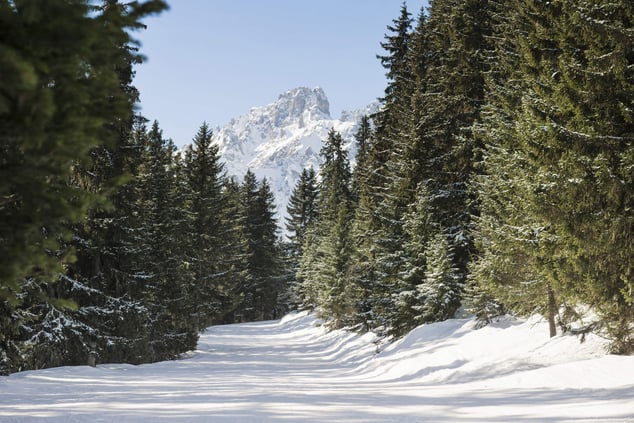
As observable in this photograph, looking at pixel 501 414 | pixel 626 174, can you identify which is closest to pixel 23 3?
pixel 501 414

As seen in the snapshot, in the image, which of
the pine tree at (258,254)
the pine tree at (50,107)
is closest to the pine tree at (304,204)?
the pine tree at (258,254)

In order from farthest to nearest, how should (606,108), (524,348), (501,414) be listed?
(524,348) < (606,108) < (501,414)

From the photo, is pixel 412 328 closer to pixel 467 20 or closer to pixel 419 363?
pixel 419 363

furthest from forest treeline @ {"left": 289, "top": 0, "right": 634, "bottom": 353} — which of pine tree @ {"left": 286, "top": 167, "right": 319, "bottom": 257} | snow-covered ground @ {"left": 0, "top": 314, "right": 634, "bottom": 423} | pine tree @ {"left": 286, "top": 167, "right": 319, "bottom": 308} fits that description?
pine tree @ {"left": 286, "top": 167, "right": 319, "bottom": 257}

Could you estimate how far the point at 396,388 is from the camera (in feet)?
40.0

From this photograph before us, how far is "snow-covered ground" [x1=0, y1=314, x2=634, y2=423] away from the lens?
832 cm

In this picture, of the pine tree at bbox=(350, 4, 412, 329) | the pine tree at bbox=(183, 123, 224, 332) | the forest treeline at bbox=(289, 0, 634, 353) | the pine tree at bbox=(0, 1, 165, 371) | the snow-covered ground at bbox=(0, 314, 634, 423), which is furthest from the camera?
the pine tree at bbox=(183, 123, 224, 332)

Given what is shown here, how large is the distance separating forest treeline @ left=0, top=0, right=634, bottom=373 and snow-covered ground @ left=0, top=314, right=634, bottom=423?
117cm

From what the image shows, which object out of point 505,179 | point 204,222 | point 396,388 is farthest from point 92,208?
point 204,222

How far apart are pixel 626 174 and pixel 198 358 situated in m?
19.8

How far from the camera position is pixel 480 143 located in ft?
67.2

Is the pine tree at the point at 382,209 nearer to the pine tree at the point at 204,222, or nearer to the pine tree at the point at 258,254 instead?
the pine tree at the point at 204,222

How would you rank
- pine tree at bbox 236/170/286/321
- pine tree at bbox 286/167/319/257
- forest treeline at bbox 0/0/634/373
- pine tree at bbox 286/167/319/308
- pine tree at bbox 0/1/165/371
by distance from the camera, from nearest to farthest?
pine tree at bbox 0/1/165/371 → forest treeline at bbox 0/0/634/373 → pine tree at bbox 236/170/286/321 → pine tree at bbox 286/167/319/308 → pine tree at bbox 286/167/319/257

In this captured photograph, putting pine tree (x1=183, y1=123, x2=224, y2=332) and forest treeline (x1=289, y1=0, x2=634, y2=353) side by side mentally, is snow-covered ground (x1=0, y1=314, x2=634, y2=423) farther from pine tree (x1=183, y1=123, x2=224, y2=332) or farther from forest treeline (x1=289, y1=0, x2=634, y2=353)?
pine tree (x1=183, y1=123, x2=224, y2=332)
